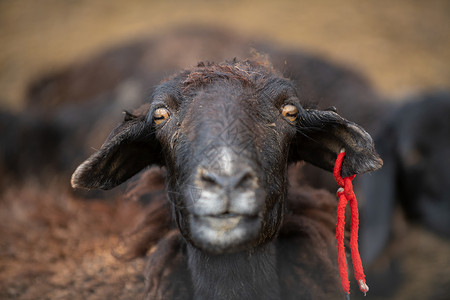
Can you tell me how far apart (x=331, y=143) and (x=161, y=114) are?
1216 mm

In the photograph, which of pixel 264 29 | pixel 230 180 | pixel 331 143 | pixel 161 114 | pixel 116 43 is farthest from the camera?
pixel 264 29

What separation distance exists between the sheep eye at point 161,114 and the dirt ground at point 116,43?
1.51 m

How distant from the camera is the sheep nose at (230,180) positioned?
2.25 metres

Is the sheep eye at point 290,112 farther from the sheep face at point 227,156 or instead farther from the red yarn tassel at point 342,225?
the red yarn tassel at point 342,225

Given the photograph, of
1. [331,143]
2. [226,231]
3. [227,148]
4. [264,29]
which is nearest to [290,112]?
[331,143]

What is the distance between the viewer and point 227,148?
235cm

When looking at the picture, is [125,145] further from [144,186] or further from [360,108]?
[360,108]

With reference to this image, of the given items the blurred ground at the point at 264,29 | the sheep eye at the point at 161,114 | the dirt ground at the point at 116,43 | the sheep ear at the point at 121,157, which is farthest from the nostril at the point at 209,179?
the blurred ground at the point at 264,29

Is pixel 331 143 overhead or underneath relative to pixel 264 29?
overhead

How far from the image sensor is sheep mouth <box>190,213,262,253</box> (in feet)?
7.59

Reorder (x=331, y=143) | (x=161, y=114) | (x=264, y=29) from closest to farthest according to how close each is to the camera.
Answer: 1. (x=161, y=114)
2. (x=331, y=143)
3. (x=264, y=29)

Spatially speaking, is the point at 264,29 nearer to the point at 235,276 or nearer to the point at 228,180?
the point at 235,276

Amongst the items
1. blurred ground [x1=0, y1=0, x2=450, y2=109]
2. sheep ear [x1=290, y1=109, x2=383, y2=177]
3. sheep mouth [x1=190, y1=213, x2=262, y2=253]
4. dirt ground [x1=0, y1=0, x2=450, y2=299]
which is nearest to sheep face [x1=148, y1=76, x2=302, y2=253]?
sheep mouth [x1=190, y1=213, x2=262, y2=253]

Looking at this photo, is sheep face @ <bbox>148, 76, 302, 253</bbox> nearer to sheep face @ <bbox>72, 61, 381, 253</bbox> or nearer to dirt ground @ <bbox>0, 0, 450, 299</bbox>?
sheep face @ <bbox>72, 61, 381, 253</bbox>
